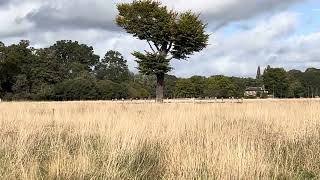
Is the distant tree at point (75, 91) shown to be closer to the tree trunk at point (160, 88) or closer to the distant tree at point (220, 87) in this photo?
the distant tree at point (220, 87)

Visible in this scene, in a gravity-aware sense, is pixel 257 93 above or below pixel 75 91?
above

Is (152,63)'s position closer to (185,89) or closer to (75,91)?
(75,91)

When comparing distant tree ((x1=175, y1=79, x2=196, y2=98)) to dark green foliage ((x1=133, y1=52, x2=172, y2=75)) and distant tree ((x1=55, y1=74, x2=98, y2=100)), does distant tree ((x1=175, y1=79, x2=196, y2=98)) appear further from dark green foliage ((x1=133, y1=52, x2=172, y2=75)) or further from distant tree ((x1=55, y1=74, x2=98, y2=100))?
dark green foliage ((x1=133, y1=52, x2=172, y2=75))

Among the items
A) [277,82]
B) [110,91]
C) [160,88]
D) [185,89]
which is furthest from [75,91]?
[277,82]

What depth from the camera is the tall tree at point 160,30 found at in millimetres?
33250

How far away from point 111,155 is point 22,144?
1.83 m

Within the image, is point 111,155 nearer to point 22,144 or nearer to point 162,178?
point 162,178

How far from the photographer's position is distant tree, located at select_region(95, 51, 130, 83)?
126 metres

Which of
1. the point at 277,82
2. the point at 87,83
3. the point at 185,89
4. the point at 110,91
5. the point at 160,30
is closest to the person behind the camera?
the point at 160,30

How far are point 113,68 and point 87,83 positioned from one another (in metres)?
58.4

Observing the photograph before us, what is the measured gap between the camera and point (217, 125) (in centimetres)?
1095

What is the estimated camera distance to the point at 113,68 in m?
132

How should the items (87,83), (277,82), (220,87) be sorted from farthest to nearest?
(220,87), (277,82), (87,83)

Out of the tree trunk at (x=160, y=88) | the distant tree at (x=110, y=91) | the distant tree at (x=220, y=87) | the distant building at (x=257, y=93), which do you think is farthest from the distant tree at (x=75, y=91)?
the tree trunk at (x=160, y=88)
